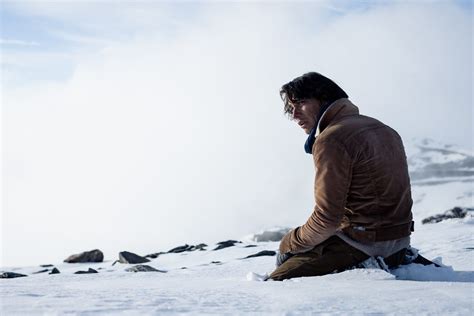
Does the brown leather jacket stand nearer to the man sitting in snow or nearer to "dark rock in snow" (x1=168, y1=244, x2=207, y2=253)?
the man sitting in snow

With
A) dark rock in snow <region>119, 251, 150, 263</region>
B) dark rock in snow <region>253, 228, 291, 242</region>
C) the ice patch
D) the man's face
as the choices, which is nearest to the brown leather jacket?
the man's face

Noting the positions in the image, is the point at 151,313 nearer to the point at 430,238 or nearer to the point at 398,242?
the point at 398,242

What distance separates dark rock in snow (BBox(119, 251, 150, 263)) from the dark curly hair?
5720 millimetres

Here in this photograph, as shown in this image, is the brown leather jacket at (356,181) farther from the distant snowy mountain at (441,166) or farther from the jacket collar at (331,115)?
the distant snowy mountain at (441,166)

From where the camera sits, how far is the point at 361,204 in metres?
3.87

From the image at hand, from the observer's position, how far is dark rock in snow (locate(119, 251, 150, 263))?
29.7ft

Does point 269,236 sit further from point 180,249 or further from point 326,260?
point 326,260

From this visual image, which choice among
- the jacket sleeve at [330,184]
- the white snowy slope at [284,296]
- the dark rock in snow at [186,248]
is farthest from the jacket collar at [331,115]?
the dark rock in snow at [186,248]

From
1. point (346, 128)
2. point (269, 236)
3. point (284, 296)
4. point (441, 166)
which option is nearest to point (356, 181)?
point (346, 128)

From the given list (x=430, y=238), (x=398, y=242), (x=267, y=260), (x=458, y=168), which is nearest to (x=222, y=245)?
(x=267, y=260)

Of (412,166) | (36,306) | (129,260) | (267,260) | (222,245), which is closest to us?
(36,306)

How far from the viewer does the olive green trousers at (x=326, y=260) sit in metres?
3.91

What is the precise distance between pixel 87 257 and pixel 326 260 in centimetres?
687

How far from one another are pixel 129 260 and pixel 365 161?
19.9ft
